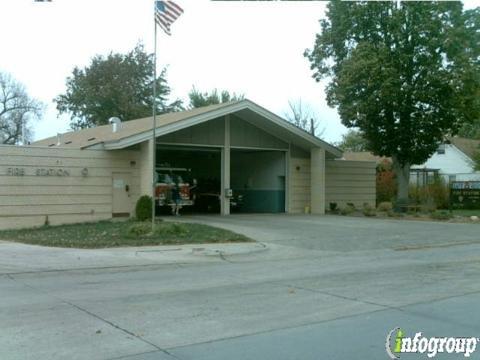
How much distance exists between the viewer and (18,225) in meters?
21.6

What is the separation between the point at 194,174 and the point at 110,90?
2278cm

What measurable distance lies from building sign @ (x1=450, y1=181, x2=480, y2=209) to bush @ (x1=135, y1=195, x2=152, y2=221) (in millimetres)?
18917

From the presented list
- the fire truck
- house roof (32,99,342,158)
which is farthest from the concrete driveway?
house roof (32,99,342,158)

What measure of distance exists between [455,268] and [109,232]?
1075cm

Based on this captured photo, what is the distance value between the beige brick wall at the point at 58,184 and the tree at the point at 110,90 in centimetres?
3104

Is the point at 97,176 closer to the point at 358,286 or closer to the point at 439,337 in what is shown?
the point at 358,286

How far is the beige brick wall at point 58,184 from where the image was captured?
21.5 metres

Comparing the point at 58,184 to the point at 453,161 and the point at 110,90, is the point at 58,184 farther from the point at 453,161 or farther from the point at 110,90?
the point at 453,161

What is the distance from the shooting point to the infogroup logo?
6.32 m

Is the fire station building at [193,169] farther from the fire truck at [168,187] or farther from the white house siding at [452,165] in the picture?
the white house siding at [452,165]

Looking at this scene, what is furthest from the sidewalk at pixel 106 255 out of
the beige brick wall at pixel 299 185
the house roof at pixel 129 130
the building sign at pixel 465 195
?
the building sign at pixel 465 195

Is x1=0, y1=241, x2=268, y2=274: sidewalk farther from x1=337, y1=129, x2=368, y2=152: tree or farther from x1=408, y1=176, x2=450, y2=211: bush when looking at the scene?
x1=337, y1=129, x2=368, y2=152: tree

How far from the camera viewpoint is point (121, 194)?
80.2 ft

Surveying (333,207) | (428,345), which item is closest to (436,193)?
(333,207)
